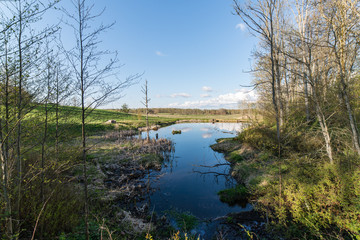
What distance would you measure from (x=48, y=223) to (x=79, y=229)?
0.80 metres

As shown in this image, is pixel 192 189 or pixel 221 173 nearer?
pixel 192 189

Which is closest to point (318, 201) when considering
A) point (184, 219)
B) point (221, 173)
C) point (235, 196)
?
point (235, 196)

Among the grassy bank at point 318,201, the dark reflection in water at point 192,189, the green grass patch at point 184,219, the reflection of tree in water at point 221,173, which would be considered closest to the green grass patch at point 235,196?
the dark reflection in water at point 192,189

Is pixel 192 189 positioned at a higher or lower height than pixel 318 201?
lower

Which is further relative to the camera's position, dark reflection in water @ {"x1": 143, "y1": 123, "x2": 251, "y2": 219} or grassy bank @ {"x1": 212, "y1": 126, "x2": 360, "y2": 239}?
dark reflection in water @ {"x1": 143, "y1": 123, "x2": 251, "y2": 219}

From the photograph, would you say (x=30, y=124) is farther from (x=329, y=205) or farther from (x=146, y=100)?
(x=146, y=100)

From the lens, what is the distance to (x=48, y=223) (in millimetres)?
3977

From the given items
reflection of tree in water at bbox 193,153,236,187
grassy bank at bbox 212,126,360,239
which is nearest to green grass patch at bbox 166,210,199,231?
grassy bank at bbox 212,126,360,239

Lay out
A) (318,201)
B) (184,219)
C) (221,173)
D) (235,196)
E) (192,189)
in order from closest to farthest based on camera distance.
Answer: (318,201) → (184,219) → (235,196) → (192,189) → (221,173)

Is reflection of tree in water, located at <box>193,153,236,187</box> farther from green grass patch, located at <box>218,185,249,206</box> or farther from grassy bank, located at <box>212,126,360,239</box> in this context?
grassy bank, located at <box>212,126,360,239</box>

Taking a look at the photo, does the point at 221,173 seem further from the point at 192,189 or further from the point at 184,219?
the point at 184,219

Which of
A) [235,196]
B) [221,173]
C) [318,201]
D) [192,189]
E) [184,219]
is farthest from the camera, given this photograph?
[221,173]

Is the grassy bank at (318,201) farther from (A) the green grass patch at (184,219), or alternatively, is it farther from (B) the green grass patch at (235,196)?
(A) the green grass patch at (184,219)

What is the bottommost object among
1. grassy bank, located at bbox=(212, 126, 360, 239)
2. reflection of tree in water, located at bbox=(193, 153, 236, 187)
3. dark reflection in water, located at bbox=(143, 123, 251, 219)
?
dark reflection in water, located at bbox=(143, 123, 251, 219)
